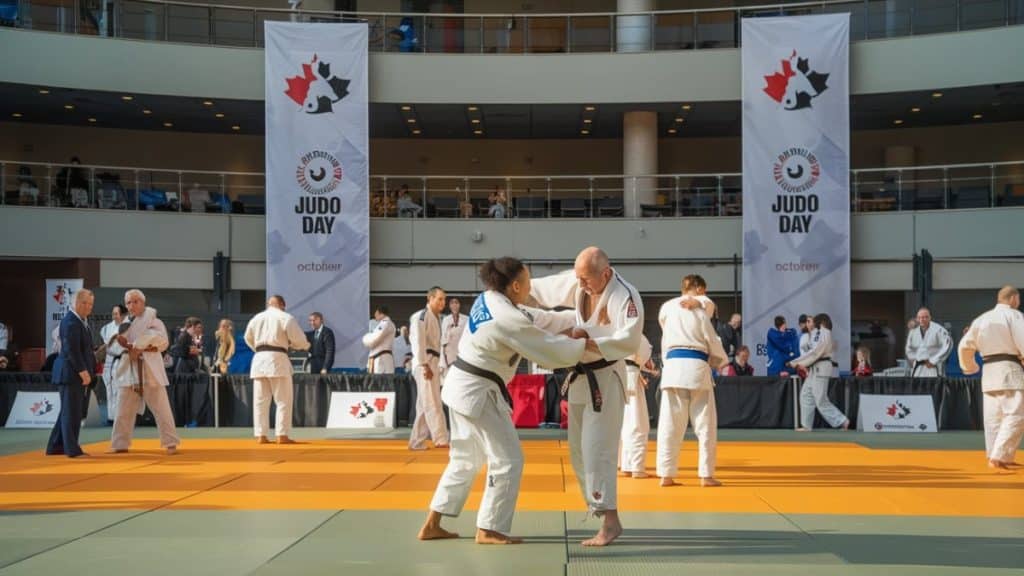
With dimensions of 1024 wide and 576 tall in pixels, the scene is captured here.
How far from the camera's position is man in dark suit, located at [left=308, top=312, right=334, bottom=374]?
1784 centimetres

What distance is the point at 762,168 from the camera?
22.8 m

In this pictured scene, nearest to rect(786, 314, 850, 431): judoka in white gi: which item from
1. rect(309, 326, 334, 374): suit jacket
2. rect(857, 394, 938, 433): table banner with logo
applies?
rect(857, 394, 938, 433): table banner with logo

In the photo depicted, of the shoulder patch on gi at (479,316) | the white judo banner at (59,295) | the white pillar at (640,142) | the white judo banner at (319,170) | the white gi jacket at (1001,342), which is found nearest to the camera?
the shoulder patch on gi at (479,316)

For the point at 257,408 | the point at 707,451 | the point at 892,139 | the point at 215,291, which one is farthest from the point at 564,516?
the point at 892,139

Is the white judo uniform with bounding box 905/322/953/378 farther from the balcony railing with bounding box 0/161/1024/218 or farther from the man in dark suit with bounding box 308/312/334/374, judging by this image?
the man in dark suit with bounding box 308/312/334/374

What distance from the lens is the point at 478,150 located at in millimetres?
30625

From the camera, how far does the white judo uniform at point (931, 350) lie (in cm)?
1703

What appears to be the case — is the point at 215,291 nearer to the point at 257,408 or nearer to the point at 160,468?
the point at 257,408

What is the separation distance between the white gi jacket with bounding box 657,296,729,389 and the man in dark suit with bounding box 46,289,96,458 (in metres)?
6.11

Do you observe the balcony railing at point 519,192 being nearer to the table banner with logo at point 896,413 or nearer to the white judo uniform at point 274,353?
the table banner with logo at point 896,413

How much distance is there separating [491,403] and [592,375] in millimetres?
760

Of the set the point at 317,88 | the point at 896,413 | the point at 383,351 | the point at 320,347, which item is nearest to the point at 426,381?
the point at 383,351

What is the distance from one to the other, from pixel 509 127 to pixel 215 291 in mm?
8092

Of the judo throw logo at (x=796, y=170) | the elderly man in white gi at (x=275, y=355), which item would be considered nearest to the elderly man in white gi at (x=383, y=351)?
the elderly man in white gi at (x=275, y=355)
